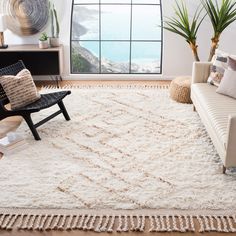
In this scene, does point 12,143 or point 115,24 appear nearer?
point 12,143

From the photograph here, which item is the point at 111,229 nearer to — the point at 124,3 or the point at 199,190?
the point at 199,190

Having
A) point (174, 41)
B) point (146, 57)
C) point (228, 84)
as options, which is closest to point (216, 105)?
point (228, 84)

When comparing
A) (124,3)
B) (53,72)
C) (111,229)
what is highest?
(124,3)

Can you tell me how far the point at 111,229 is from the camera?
268cm

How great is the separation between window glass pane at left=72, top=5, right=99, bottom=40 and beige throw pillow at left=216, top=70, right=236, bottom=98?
2.70 m

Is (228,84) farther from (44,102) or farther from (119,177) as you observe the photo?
(44,102)

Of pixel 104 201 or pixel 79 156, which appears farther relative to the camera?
pixel 79 156

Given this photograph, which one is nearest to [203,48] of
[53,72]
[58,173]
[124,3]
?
[124,3]

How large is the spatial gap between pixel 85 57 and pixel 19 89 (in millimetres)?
2503

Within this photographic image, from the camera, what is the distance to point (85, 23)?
252 inches

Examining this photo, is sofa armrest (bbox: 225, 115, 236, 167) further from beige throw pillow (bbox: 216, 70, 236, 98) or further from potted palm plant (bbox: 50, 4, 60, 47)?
potted palm plant (bbox: 50, 4, 60, 47)

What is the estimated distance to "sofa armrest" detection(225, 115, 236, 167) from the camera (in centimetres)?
301

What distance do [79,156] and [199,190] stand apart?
1.14 metres

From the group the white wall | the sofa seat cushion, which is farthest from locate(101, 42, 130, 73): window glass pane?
the sofa seat cushion
